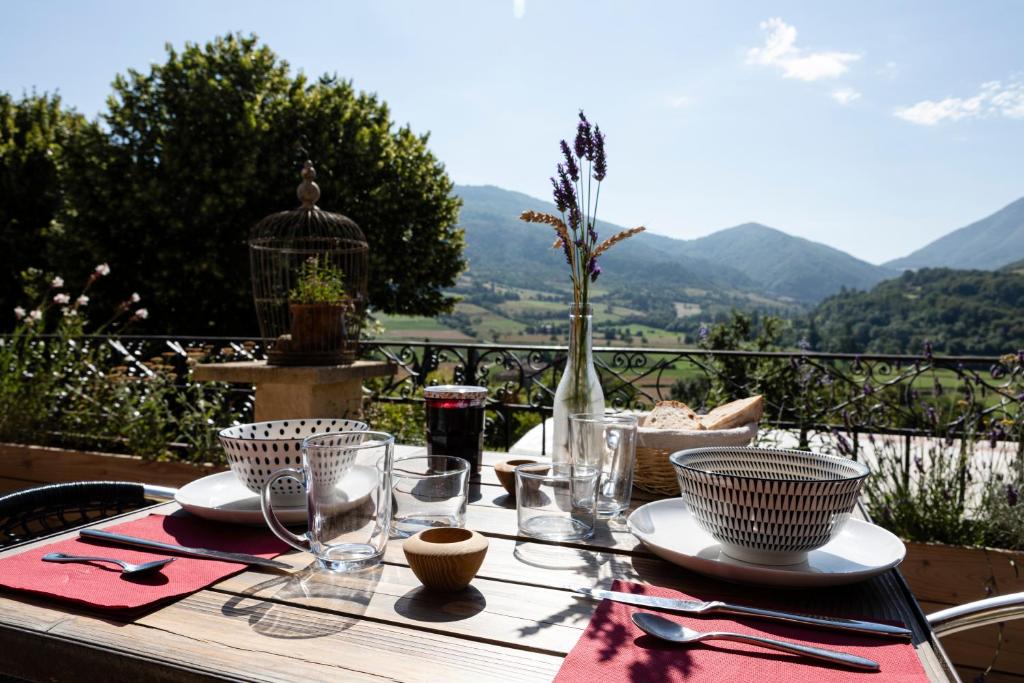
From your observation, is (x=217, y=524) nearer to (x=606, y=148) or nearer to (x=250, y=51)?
(x=606, y=148)

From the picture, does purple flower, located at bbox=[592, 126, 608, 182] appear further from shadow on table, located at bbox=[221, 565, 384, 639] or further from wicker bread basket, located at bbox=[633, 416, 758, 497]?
shadow on table, located at bbox=[221, 565, 384, 639]

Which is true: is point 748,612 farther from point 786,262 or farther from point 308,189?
point 786,262

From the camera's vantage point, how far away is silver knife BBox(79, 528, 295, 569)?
872 millimetres

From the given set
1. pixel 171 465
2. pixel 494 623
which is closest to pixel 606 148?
pixel 494 623

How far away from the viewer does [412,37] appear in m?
9.30

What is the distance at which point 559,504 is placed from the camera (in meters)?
1.03

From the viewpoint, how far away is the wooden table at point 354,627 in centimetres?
61

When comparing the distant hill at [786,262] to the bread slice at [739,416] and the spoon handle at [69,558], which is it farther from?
the spoon handle at [69,558]

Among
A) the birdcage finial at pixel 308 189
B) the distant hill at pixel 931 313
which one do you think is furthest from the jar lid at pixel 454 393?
the distant hill at pixel 931 313

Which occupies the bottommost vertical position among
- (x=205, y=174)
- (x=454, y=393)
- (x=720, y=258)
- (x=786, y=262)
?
(x=454, y=393)

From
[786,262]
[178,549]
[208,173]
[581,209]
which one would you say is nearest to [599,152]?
[581,209]

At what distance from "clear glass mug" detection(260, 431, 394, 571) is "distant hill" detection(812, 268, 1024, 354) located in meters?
12.9

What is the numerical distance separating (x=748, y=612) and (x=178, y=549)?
78 centimetres

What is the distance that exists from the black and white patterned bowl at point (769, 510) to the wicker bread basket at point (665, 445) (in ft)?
1.13
